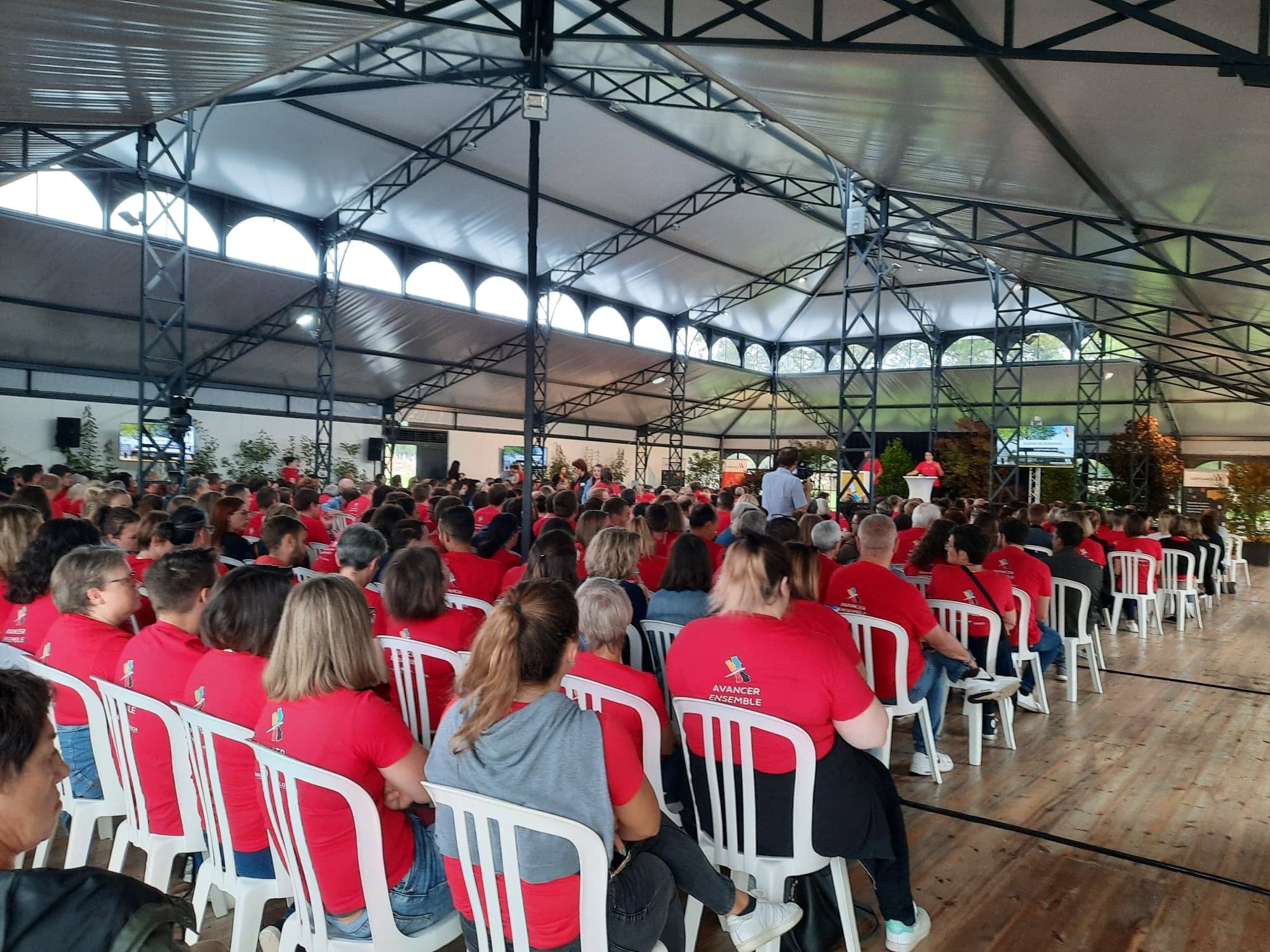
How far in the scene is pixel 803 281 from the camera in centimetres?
1962

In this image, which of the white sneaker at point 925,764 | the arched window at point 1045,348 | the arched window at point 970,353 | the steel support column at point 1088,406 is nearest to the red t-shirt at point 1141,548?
the white sneaker at point 925,764

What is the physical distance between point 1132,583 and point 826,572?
4.16 m

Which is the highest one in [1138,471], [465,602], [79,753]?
[1138,471]

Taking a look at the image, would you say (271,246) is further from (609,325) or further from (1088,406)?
(1088,406)

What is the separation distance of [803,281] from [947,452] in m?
5.41

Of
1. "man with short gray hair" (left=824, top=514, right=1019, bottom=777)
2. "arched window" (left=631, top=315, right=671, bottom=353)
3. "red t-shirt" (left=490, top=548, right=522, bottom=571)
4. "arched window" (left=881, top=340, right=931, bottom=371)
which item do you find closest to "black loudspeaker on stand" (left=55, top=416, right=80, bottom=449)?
"arched window" (left=631, top=315, right=671, bottom=353)

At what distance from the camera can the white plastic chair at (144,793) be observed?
207cm

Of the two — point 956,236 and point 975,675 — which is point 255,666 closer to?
point 975,675

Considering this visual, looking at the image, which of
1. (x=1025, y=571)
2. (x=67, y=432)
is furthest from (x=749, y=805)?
(x=67, y=432)

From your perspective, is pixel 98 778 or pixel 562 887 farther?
pixel 98 778

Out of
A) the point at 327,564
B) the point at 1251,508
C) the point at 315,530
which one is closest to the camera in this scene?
the point at 327,564

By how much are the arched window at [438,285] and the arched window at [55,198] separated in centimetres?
484

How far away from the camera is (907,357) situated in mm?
21141

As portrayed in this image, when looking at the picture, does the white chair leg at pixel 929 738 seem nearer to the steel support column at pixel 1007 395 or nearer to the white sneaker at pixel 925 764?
the white sneaker at pixel 925 764
